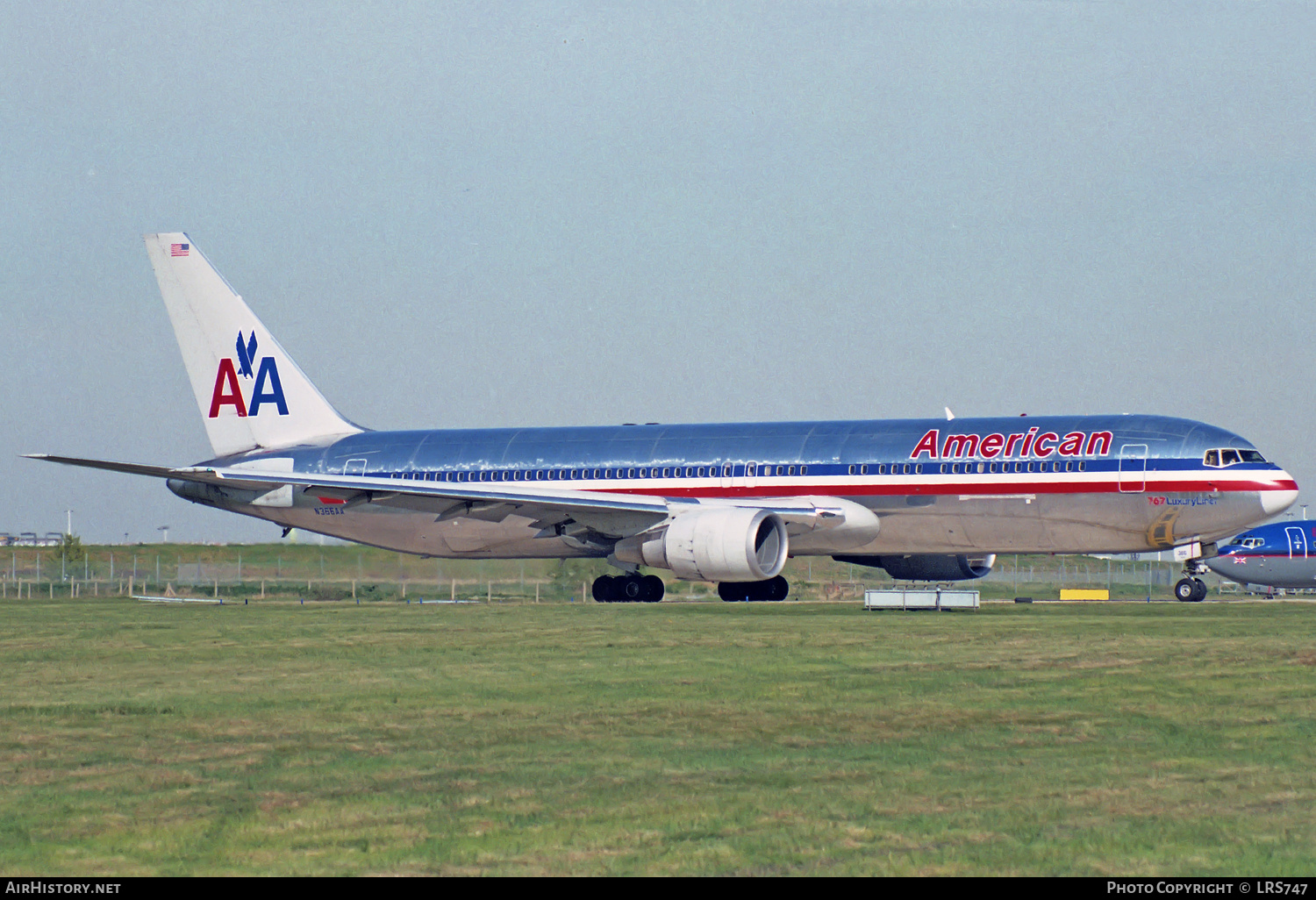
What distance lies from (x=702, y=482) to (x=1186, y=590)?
47.9ft

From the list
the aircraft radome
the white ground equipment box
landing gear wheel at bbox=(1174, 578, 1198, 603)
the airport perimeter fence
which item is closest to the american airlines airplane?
landing gear wheel at bbox=(1174, 578, 1198, 603)

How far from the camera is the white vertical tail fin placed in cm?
4241

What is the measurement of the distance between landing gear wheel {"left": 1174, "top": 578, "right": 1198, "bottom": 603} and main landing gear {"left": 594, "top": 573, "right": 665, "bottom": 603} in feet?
45.9

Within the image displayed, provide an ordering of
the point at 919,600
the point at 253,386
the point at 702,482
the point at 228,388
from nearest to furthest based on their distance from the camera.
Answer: the point at 919,600, the point at 702,482, the point at 253,386, the point at 228,388

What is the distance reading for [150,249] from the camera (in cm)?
4347

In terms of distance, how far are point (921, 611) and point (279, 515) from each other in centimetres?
1771

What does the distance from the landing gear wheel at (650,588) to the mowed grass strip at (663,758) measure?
59.0 ft

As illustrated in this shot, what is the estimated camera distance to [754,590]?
3959cm

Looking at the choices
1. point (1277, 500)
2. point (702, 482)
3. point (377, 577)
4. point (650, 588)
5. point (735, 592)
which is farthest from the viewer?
point (377, 577)

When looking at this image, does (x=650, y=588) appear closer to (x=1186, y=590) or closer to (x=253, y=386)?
(x=253, y=386)

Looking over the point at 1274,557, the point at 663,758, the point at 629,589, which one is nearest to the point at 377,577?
the point at 629,589

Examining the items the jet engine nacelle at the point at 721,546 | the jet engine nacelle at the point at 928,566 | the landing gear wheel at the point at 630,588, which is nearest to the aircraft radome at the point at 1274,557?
the jet engine nacelle at the point at 928,566

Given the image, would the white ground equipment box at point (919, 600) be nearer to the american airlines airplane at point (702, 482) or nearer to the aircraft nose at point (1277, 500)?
the american airlines airplane at point (702, 482)
